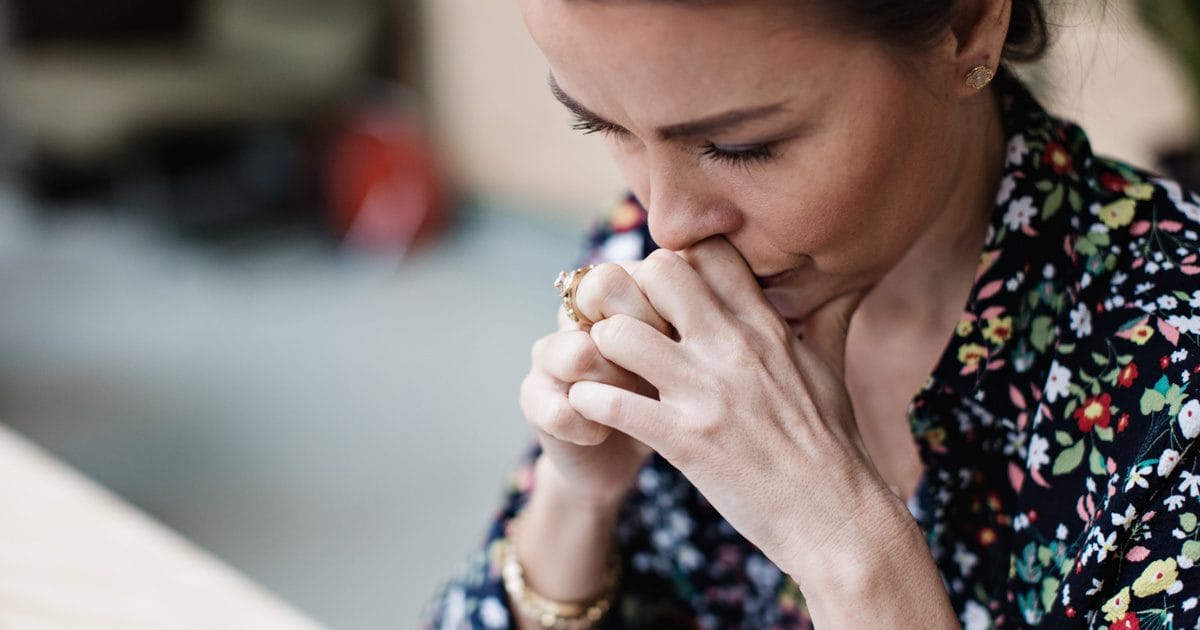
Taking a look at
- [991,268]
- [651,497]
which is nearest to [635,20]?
[991,268]

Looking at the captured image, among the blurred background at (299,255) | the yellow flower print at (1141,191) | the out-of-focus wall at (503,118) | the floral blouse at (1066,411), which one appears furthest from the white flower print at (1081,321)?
the out-of-focus wall at (503,118)

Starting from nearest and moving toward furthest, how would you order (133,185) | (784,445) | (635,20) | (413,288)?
1. (635,20)
2. (784,445)
3. (413,288)
4. (133,185)

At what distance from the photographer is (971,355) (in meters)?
1.00

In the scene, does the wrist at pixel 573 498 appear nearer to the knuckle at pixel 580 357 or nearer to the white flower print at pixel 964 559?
the knuckle at pixel 580 357

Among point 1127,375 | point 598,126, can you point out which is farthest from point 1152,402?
point 598,126

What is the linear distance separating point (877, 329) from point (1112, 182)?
242 mm

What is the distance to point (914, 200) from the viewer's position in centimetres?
89

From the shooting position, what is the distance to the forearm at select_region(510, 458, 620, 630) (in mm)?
1103

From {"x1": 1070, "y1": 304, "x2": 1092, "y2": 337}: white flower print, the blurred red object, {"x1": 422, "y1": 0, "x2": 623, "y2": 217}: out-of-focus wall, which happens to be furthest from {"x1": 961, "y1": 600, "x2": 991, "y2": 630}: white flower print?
the blurred red object

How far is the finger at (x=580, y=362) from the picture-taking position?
0.92m

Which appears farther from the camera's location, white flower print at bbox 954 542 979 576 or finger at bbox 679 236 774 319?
white flower print at bbox 954 542 979 576

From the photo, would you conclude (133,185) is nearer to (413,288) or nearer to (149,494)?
(413,288)

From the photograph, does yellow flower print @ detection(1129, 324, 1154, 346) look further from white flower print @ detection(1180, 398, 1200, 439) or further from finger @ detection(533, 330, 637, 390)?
finger @ detection(533, 330, 637, 390)

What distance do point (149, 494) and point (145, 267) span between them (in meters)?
1.71
